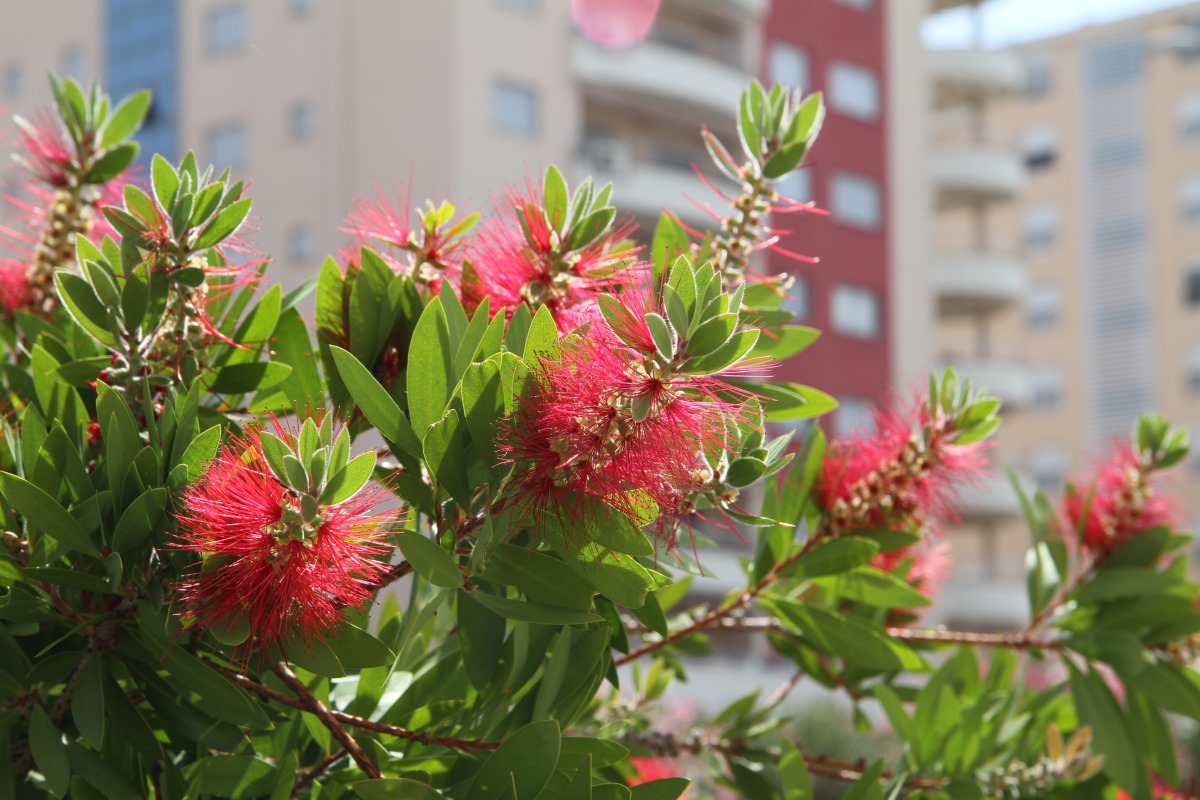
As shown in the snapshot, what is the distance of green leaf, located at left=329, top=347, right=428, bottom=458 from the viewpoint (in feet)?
4.64

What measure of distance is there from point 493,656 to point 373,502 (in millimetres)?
356

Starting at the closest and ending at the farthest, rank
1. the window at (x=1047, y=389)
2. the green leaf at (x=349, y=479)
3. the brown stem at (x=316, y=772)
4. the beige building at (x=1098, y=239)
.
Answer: the green leaf at (x=349, y=479), the brown stem at (x=316, y=772), the beige building at (x=1098, y=239), the window at (x=1047, y=389)

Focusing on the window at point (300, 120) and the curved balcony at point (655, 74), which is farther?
the curved balcony at point (655, 74)

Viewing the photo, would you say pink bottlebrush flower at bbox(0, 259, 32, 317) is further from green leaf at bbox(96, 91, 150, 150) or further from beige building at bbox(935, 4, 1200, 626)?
beige building at bbox(935, 4, 1200, 626)

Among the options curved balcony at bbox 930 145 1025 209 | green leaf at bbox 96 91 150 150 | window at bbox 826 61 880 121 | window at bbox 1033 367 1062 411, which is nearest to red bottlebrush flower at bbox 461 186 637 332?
green leaf at bbox 96 91 150 150

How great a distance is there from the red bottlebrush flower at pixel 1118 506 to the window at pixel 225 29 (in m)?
22.6

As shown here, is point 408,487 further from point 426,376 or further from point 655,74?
point 655,74

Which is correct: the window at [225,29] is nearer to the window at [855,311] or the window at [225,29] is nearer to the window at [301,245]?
the window at [301,245]

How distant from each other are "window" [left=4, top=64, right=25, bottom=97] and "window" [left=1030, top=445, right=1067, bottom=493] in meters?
25.9

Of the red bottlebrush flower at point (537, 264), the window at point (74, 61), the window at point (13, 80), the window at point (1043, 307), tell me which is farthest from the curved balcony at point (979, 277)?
the red bottlebrush flower at point (537, 264)

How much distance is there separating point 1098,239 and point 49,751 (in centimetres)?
4091

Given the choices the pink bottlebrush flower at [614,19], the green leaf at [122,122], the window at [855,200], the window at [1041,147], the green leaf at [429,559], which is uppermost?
the window at [1041,147]

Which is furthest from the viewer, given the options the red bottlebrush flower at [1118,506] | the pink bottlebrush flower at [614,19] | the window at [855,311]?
the window at [855,311]

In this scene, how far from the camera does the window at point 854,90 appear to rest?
87.5ft
